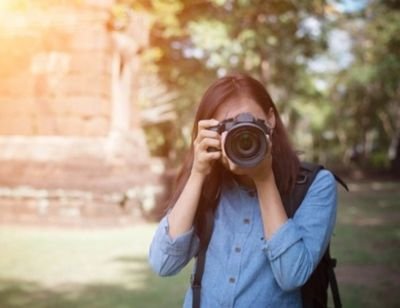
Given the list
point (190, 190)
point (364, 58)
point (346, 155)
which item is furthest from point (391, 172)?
point (190, 190)

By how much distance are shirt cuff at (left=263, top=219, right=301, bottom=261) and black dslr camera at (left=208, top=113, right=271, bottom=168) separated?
17cm

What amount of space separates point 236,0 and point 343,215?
463 cm

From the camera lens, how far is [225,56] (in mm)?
12703

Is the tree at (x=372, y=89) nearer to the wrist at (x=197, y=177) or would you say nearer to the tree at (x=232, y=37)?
the tree at (x=232, y=37)

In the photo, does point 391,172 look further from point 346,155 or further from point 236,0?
point 236,0

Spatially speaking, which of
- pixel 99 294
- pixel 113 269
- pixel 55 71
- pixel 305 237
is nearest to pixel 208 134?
pixel 305 237

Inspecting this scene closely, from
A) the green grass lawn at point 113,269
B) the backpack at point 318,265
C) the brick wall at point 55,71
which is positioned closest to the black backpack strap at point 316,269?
the backpack at point 318,265

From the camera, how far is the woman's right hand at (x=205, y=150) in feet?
4.69

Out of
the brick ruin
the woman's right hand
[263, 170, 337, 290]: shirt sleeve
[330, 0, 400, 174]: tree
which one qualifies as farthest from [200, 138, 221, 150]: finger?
[330, 0, 400, 174]: tree

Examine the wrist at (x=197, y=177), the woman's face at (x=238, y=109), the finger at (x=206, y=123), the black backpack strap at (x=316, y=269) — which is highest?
the woman's face at (x=238, y=109)

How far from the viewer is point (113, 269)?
5871 millimetres

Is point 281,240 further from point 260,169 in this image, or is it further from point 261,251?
point 260,169

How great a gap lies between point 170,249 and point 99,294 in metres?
3.56

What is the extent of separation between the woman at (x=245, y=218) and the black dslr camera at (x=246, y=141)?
2 centimetres
